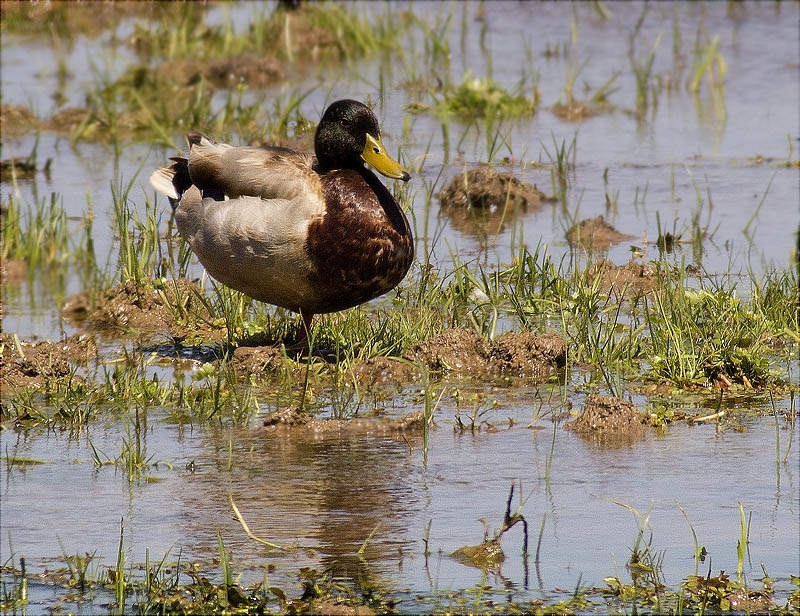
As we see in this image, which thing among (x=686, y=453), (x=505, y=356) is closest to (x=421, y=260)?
(x=505, y=356)

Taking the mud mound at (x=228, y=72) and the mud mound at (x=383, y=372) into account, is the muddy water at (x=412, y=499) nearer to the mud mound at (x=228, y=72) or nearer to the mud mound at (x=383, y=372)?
the mud mound at (x=383, y=372)

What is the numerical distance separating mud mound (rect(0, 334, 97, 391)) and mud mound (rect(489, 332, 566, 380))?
1915 mm

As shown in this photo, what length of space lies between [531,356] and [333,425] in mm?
1119

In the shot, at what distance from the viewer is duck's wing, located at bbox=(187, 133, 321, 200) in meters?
6.56

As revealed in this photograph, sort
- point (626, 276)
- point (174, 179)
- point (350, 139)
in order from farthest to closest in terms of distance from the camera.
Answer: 1. point (626, 276)
2. point (174, 179)
3. point (350, 139)

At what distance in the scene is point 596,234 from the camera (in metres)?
8.48

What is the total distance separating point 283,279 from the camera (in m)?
6.49

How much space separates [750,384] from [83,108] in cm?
742

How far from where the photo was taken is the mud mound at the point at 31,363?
20.8 feet

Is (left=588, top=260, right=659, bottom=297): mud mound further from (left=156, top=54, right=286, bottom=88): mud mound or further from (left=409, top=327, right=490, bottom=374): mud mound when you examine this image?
(left=156, top=54, right=286, bottom=88): mud mound

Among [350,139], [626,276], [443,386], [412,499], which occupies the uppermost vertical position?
[350,139]

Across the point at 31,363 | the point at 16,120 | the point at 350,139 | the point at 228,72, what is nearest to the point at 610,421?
the point at 350,139

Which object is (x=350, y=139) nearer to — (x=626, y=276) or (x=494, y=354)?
(x=494, y=354)

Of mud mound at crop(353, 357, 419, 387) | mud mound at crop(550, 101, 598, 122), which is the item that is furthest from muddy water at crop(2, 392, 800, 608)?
mud mound at crop(550, 101, 598, 122)
